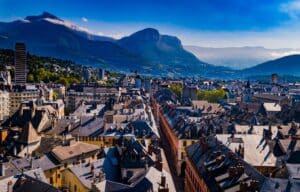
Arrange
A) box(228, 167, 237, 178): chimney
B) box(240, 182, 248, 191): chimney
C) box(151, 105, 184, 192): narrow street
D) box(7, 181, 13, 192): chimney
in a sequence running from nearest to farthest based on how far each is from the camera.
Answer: box(240, 182, 248, 191): chimney < box(228, 167, 237, 178): chimney < box(7, 181, 13, 192): chimney < box(151, 105, 184, 192): narrow street

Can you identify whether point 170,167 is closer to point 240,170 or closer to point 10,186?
point 240,170

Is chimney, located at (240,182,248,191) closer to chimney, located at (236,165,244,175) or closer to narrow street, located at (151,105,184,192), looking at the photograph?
chimney, located at (236,165,244,175)

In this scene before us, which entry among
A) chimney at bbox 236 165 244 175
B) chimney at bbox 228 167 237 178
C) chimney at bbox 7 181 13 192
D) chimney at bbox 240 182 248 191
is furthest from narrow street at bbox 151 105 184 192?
chimney at bbox 240 182 248 191

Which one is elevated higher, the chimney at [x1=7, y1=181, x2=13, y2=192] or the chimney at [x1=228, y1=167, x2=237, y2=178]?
the chimney at [x1=228, y1=167, x2=237, y2=178]

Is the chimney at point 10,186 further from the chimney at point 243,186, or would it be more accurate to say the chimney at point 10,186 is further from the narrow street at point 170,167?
the narrow street at point 170,167

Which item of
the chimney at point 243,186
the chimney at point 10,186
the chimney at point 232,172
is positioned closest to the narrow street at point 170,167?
the chimney at point 232,172

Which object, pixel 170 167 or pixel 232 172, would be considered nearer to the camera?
pixel 232 172

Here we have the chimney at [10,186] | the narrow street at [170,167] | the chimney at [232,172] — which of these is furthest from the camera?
the narrow street at [170,167]

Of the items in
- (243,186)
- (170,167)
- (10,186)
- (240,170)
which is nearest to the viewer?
(243,186)

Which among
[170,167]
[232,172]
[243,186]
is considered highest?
[232,172]

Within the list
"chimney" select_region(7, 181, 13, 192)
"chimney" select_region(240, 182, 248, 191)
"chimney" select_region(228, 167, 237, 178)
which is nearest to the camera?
"chimney" select_region(240, 182, 248, 191)

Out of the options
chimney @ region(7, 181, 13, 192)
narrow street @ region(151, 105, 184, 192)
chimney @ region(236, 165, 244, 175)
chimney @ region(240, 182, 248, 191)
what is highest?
chimney @ region(236, 165, 244, 175)

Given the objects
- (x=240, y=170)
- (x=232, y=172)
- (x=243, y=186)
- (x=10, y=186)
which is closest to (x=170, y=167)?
(x=232, y=172)
